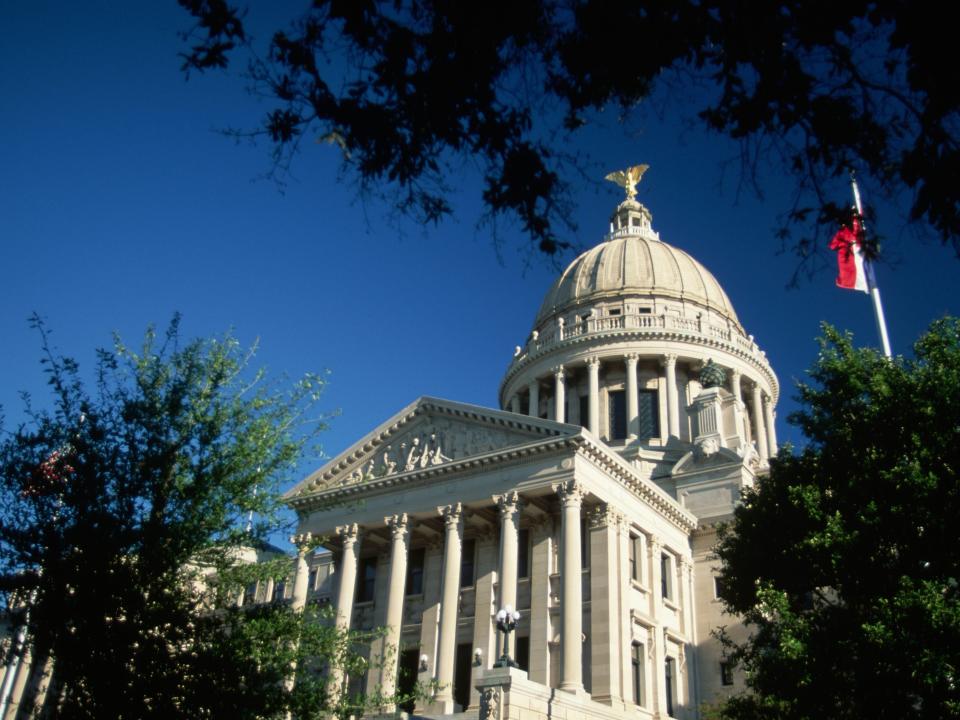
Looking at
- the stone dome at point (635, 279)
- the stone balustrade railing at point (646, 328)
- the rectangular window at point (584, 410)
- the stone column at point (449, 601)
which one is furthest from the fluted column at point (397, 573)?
the stone dome at point (635, 279)

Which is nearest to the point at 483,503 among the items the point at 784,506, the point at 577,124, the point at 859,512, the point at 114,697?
the point at 784,506

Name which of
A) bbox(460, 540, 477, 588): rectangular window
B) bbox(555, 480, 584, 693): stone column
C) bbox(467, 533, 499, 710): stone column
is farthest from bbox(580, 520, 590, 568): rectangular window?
bbox(460, 540, 477, 588): rectangular window

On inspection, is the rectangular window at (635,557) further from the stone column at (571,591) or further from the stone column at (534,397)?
the stone column at (534,397)

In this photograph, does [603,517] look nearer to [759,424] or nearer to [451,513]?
[451,513]

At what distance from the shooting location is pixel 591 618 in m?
32.2

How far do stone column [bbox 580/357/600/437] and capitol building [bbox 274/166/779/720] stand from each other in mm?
3755

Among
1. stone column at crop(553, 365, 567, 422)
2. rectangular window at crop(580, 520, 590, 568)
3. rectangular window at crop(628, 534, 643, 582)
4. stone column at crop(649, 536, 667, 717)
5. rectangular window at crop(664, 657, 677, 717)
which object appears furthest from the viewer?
stone column at crop(553, 365, 567, 422)

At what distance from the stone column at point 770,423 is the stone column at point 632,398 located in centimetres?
878

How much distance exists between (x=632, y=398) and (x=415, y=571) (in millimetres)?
18331

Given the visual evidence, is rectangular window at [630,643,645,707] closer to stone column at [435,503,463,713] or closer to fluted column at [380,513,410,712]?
stone column at [435,503,463,713]

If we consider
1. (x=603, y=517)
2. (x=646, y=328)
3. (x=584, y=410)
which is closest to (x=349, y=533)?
(x=603, y=517)

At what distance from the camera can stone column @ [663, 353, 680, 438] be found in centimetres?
5041

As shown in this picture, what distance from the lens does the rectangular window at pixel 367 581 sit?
126ft

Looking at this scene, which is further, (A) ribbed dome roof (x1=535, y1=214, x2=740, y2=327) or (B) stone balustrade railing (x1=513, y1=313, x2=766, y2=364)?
(A) ribbed dome roof (x1=535, y1=214, x2=740, y2=327)
